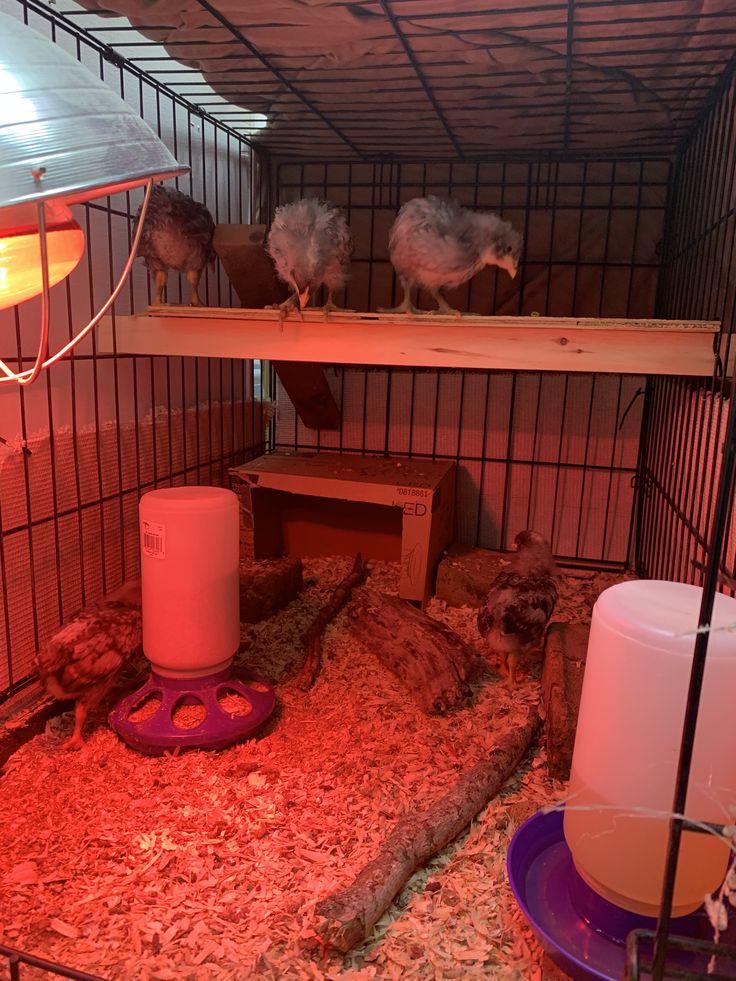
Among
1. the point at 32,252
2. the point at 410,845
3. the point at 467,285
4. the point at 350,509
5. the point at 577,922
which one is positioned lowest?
the point at 410,845

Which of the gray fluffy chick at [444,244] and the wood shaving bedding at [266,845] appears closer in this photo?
the wood shaving bedding at [266,845]

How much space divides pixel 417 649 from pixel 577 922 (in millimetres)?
1236

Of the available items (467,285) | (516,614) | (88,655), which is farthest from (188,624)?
(467,285)

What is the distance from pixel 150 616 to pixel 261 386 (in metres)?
2.21

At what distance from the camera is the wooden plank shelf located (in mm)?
2172

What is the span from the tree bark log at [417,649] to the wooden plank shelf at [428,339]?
0.97 metres

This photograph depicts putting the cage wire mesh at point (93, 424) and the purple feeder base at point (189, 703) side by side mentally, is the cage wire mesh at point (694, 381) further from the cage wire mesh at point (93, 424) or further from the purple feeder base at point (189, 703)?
the cage wire mesh at point (93, 424)

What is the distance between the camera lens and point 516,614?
2.37 m

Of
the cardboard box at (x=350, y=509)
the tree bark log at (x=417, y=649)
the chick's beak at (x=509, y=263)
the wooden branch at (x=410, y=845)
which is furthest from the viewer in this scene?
the cardboard box at (x=350, y=509)

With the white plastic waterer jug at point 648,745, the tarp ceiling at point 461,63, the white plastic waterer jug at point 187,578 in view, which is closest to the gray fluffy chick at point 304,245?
the tarp ceiling at point 461,63

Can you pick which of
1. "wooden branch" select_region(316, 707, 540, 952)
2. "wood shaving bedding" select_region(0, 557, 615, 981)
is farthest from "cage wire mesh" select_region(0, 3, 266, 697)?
"wooden branch" select_region(316, 707, 540, 952)

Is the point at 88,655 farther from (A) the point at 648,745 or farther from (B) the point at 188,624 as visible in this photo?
A: (A) the point at 648,745

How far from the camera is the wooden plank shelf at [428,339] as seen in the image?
2.17 m

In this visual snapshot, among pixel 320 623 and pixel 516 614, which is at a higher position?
pixel 516 614
